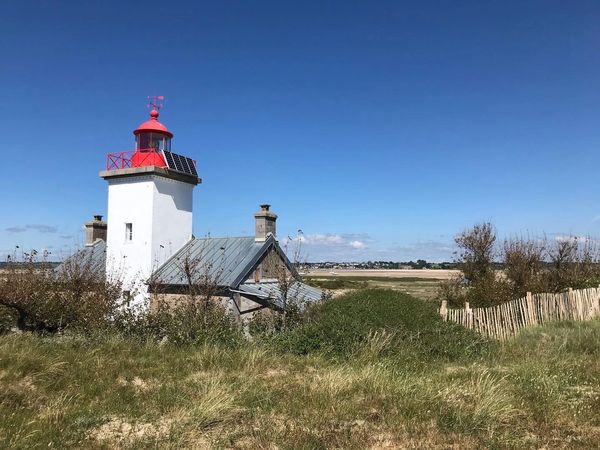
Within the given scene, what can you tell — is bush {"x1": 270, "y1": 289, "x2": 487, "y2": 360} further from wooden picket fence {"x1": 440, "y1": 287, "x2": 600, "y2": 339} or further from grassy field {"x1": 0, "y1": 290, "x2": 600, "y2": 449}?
wooden picket fence {"x1": 440, "y1": 287, "x2": 600, "y2": 339}

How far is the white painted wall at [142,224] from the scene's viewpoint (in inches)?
874

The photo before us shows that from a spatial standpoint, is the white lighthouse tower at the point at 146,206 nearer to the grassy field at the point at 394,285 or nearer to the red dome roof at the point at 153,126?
the red dome roof at the point at 153,126

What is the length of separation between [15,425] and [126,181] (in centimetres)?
1927

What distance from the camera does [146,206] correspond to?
73.3 ft

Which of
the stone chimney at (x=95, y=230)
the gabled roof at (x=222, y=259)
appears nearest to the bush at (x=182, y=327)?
the gabled roof at (x=222, y=259)

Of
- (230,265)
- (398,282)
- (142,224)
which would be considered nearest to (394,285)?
(398,282)

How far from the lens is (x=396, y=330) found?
31.4 ft

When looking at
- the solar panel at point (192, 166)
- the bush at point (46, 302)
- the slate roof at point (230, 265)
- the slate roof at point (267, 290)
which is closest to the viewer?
the bush at point (46, 302)

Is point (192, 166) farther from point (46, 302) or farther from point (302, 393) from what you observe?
point (302, 393)

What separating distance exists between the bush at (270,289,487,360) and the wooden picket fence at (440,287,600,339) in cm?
275

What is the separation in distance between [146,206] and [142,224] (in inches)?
35.8

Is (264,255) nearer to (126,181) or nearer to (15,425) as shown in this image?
(126,181)

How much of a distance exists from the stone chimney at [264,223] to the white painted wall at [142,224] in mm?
4641

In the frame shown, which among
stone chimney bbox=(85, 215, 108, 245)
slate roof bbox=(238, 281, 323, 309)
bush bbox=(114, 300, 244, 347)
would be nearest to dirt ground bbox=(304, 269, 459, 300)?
slate roof bbox=(238, 281, 323, 309)
